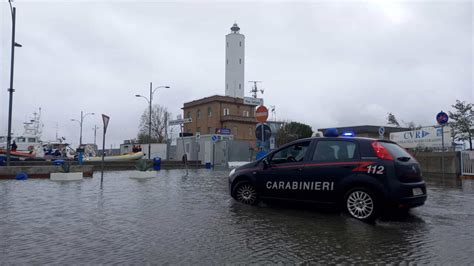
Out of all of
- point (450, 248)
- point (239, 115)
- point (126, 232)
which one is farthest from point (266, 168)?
point (239, 115)

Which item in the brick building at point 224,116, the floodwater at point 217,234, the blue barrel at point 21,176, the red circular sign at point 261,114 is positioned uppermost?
the brick building at point 224,116

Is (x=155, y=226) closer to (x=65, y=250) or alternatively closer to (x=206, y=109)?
(x=65, y=250)

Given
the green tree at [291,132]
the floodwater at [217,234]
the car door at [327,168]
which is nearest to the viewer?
the floodwater at [217,234]

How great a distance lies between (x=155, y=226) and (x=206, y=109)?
66369mm

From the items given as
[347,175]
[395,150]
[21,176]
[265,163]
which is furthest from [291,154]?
[21,176]

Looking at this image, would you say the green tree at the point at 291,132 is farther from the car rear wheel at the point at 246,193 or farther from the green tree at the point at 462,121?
the car rear wheel at the point at 246,193

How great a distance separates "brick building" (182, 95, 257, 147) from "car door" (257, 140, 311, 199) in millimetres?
59510

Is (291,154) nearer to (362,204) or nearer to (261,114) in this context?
(362,204)

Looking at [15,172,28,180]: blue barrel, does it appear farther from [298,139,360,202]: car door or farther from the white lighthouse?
the white lighthouse

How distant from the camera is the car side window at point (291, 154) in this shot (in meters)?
8.41

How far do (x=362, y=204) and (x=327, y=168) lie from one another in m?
0.94

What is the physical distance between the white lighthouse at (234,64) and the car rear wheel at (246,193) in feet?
218

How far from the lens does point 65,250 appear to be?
17.5 feet

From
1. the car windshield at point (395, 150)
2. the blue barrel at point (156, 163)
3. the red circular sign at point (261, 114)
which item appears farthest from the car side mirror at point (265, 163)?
the blue barrel at point (156, 163)
